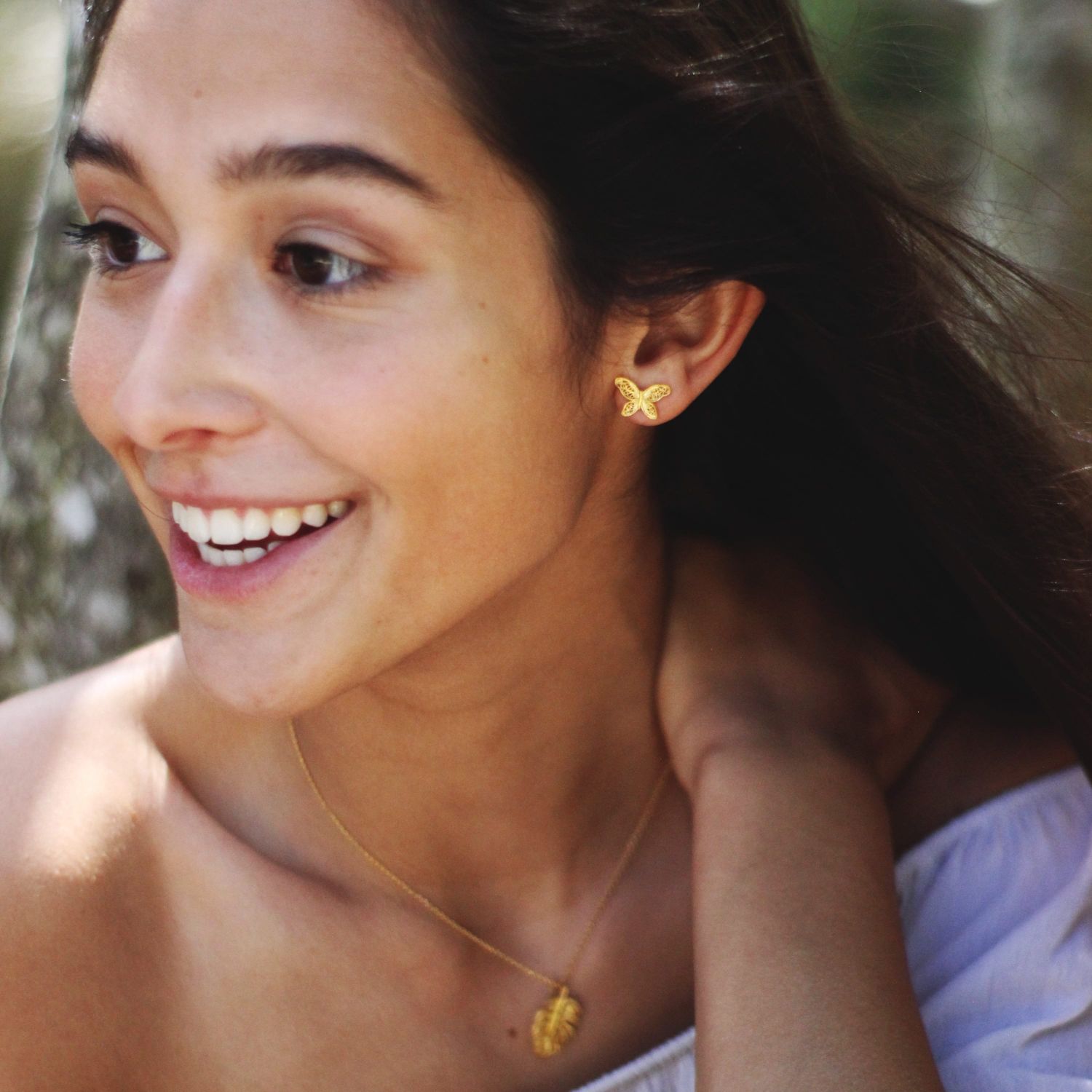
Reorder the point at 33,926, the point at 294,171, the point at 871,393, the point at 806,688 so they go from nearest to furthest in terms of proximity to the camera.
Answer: the point at 294,171, the point at 33,926, the point at 871,393, the point at 806,688

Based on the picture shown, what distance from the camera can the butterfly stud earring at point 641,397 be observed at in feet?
6.89

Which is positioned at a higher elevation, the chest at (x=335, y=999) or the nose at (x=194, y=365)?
the nose at (x=194, y=365)

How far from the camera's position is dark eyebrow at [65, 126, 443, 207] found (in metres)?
1.74

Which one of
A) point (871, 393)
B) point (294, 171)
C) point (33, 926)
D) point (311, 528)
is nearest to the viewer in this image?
point (294, 171)

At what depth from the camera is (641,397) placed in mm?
2113

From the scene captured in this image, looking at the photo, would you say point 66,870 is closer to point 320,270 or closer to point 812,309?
point 320,270

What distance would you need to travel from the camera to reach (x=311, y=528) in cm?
191

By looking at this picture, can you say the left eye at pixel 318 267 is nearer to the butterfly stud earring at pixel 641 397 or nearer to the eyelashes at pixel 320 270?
the eyelashes at pixel 320 270

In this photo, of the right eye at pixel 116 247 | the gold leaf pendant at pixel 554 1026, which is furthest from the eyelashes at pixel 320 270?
the gold leaf pendant at pixel 554 1026

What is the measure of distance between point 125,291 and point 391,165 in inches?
16.0

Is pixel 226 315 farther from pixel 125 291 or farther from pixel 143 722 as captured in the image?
pixel 143 722

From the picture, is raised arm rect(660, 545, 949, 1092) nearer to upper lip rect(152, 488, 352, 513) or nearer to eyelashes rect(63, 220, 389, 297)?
upper lip rect(152, 488, 352, 513)

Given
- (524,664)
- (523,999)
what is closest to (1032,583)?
(524,664)

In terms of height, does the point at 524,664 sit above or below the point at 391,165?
below
